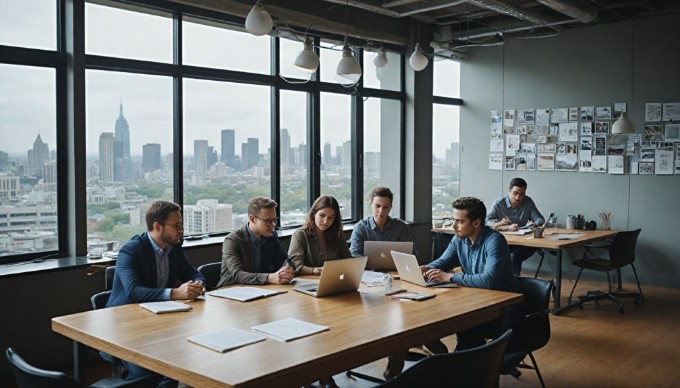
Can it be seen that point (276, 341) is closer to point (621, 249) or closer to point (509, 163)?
point (621, 249)

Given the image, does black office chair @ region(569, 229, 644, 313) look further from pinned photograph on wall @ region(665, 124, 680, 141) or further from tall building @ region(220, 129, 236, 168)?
tall building @ region(220, 129, 236, 168)

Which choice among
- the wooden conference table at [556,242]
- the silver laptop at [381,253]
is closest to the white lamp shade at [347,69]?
the silver laptop at [381,253]

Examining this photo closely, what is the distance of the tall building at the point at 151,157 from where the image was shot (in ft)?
18.7

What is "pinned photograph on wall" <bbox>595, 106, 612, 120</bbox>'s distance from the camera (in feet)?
26.8

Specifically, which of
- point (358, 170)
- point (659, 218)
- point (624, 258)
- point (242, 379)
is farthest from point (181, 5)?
point (659, 218)

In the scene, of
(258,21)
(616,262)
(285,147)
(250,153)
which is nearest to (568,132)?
(616,262)

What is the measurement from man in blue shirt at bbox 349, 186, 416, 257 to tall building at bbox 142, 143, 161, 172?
1.88 metres

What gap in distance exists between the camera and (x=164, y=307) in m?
3.31

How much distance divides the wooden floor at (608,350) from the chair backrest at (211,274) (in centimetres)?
110

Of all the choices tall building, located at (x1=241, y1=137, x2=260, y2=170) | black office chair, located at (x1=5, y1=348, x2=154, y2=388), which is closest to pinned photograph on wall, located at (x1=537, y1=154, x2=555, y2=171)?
tall building, located at (x1=241, y1=137, x2=260, y2=170)

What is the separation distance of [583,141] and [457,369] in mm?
6608

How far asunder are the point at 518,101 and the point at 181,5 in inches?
195

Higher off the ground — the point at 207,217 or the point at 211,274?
the point at 207,217

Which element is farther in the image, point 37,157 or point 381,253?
point 37,157
